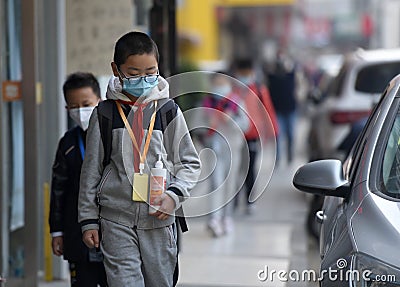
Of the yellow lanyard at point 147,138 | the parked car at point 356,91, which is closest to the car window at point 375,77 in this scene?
the parked car at point 356,91

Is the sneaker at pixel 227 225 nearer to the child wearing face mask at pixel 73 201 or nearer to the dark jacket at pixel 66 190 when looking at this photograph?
the child wearing face mask at pixel 73 201

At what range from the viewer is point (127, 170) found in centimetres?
414

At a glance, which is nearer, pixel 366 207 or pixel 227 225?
pixel 366 207

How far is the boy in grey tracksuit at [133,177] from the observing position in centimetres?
412

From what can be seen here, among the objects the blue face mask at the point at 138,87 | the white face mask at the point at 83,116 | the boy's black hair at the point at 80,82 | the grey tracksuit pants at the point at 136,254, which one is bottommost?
the grey tracksuit pants at the point at 136,254

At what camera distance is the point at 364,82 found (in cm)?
1040

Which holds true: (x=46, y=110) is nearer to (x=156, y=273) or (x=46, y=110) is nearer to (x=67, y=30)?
(x=67, y=30)

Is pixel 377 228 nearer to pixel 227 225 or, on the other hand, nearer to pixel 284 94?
pixel 227 225

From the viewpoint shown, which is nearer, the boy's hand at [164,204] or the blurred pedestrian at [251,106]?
the boy's hand at [164,204]

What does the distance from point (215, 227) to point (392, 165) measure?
5226mm

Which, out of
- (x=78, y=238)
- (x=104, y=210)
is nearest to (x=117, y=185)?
(x=104, y=210)

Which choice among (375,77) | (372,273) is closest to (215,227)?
(375,77)

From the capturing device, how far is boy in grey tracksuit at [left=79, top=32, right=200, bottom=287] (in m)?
4.12

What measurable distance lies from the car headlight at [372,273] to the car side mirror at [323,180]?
2.36ft
